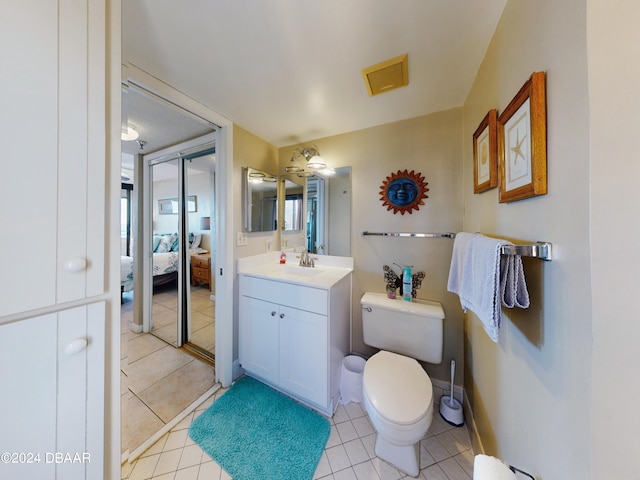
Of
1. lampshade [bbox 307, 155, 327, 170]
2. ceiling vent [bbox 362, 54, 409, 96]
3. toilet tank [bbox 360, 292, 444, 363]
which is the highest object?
ceiling vent [bbox 362, 54, 409, 96]

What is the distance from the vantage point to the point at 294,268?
1858 mm

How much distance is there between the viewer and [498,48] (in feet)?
2.86

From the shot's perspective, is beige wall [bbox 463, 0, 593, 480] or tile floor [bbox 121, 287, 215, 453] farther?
tile floor [bbox 121, 287, 215, 453]

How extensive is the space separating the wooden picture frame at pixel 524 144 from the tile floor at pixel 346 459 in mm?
1454

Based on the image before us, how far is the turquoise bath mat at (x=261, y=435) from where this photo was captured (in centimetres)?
107

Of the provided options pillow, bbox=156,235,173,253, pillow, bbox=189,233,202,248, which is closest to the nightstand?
pillow, bbox=189,233,202,248

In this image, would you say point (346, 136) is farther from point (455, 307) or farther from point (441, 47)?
point (455, 307)

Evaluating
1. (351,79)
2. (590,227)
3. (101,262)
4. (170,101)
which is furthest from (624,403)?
(170,101)

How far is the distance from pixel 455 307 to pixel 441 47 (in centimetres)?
160

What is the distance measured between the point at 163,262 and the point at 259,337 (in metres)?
2.51

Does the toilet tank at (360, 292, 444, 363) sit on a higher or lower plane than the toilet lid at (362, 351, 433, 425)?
higher

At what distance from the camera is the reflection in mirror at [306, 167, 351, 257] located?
180 centimetres

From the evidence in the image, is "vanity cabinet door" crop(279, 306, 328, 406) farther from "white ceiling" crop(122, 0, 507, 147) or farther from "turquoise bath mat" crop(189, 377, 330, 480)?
"white ceiling" crop(122, 0, 507, 147)

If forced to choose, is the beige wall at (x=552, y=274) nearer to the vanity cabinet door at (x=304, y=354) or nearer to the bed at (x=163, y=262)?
the vanity cabinet door at (x=304, y=354)
